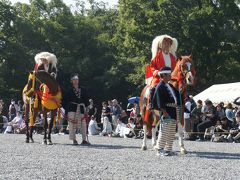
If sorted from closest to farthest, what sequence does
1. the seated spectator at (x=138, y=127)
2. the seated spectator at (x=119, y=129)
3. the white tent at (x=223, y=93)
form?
the seated spectator at (x=138, y=127) < the seated spectator at (x=119, y=129) < the white tent at (x=223, y=93)

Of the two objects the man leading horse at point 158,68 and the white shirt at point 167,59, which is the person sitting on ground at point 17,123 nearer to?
the man leading horse at point 158,68

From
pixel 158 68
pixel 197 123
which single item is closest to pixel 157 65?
pixel 158 68

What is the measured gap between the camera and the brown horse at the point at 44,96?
15.3 meters

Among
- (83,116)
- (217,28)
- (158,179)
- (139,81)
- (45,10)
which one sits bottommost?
(158,179)

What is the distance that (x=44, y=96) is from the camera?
611 inches

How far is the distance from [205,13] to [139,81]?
8.63 meters

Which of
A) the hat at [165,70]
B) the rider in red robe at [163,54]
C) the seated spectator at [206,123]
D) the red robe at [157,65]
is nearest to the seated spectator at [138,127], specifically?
the seated spectator at [206,123]

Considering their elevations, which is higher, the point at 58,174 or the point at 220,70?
the point at 220,70

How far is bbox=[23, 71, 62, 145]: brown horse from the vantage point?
15.3 metres

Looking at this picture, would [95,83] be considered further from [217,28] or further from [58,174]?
[58,174]

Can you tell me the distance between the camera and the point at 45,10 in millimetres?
57438

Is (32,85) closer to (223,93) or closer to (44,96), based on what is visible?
(44,96)

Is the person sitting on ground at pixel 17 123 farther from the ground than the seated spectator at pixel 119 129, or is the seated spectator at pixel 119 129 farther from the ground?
the person sitting on ground at pixel 17 123

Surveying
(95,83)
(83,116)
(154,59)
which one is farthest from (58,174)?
(95,83)
